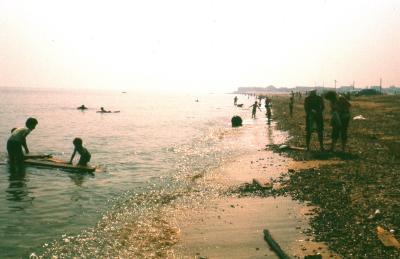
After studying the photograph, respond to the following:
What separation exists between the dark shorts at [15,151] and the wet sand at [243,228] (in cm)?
959

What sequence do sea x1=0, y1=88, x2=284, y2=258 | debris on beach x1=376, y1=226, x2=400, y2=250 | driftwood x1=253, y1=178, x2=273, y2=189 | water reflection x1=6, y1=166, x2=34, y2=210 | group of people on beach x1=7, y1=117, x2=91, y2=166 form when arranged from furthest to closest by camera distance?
group of people on beach x1=7, y1=117, x2=91, y2=166, water reflection x1=6, y1=166, x2=34, y2=210, driftwood x1=253, y1=178, x2=273, y2=189, sea x1=0, y1=88, x2=284, y2=258, debris on beach x1=376, y1=226, x2=400, y2=250

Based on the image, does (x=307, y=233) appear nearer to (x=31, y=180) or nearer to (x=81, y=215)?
(x=81, y=215)

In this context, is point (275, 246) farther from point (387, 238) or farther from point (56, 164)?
point (56, 164)

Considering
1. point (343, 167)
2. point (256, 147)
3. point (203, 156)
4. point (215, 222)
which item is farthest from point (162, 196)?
point (256, 147)

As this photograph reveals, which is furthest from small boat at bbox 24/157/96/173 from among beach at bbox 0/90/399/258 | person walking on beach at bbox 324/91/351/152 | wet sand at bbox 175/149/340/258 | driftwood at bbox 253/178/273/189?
person walking on beach at bbox 324/91/351/152

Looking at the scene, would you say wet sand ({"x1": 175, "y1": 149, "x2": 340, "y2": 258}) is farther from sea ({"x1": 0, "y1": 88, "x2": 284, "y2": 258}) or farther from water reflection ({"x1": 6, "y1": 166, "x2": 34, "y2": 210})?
water reflection ({"x1": 6, "y1": 166, "x2": 34, "y2": 210})

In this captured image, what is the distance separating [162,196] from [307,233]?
5895 millimetres

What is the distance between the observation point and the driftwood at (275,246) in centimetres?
691

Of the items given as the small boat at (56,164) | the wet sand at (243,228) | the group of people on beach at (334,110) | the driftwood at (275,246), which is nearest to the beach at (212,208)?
the wet sand at (243,228)

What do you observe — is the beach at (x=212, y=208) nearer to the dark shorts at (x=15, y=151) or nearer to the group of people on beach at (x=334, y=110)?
the dark shorts at (x=15, y=151)

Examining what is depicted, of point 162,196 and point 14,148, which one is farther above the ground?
point 14,148

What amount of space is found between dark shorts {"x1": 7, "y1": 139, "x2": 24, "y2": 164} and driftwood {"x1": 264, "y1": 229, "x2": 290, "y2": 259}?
12.6m

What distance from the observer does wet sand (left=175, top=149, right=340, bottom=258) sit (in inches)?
296

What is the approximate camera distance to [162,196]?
12859mm
